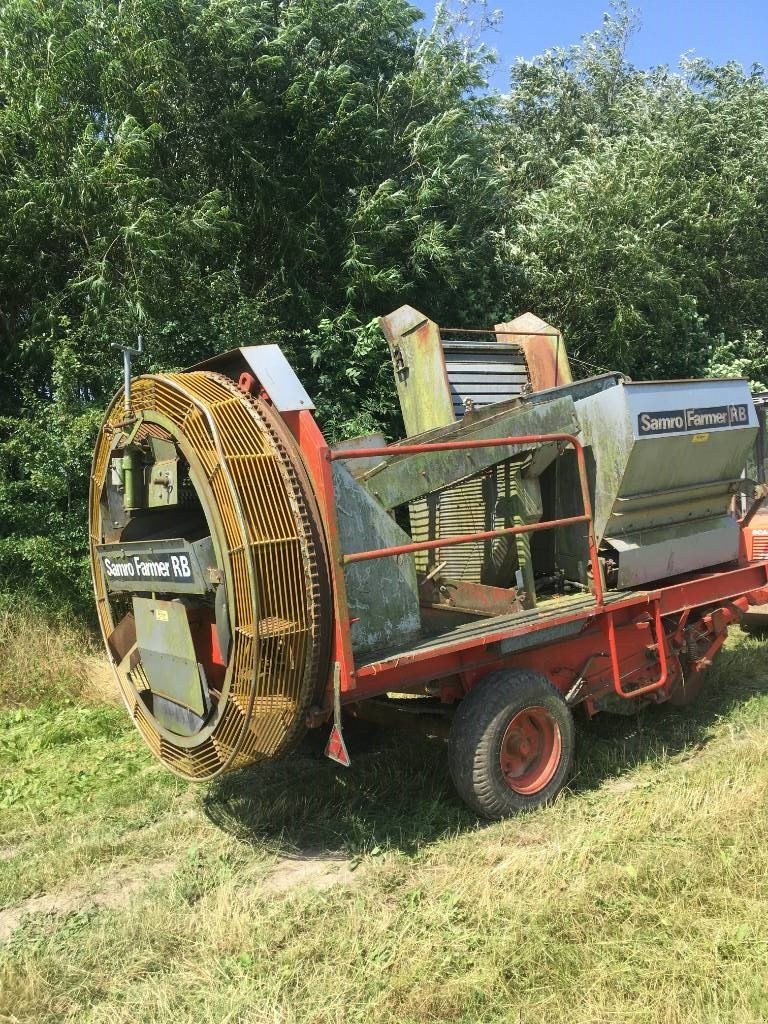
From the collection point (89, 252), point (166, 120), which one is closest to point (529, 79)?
point (166, 120)

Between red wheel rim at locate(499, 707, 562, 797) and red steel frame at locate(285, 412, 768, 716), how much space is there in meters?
0.32

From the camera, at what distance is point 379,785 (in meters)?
4.68

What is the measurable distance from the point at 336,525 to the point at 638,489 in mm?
2248

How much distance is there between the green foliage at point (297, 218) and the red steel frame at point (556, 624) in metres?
4.01

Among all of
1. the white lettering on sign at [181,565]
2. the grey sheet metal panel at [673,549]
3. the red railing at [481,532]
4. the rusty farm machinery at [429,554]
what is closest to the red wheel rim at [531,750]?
the rusty farm machinery at [429,554]

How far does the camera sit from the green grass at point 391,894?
284cm

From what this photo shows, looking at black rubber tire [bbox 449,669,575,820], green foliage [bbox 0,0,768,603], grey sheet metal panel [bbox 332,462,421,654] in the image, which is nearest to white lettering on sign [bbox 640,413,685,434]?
black rubber tire [bbox 449,669,575,820]

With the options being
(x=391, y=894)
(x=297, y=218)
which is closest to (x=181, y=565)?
(x=391, y=894)

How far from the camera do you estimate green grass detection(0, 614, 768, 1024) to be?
2.84m

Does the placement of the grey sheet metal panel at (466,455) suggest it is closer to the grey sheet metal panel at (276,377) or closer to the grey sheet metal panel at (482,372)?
the grey sheet metal panel at (276,377)

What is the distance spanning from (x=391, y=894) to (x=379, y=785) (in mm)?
1127

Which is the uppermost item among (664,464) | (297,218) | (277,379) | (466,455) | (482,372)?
(297,218)

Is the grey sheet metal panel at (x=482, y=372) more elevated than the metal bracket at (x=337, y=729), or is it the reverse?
the grey sheet metal panel at (x=482, y=372)

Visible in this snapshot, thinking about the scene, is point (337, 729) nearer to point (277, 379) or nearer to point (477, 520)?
point (277, 379)
